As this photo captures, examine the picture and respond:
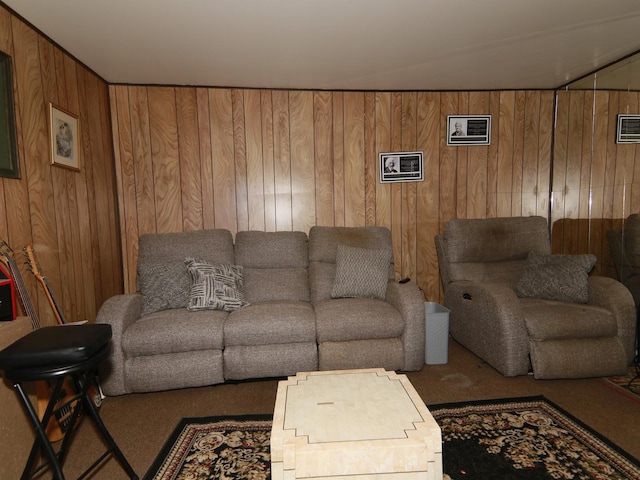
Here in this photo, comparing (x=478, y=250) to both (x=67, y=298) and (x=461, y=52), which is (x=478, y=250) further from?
(x=67, y=298)

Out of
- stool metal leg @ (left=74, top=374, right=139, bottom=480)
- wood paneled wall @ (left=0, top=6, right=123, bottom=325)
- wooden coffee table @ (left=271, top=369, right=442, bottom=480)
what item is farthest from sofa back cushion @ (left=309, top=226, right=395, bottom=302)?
wood paneled wall @ (left=0, top=6, right=123, bottom=325)

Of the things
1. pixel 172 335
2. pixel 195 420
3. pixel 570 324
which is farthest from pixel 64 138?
pixel 570 324

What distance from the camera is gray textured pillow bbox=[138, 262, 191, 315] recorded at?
97.8 inches

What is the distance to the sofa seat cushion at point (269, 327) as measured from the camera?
225 cm

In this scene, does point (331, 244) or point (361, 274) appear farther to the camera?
point (331, 244)

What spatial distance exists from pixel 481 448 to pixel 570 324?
1.11 m

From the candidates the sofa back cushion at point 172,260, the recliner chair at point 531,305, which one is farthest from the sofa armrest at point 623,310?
the sofa back cushion at point 172,260

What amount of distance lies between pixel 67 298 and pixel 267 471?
1.82 meters

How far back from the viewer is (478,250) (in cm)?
302

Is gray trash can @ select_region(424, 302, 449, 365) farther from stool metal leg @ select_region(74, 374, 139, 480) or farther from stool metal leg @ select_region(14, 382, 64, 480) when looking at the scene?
stool metal leg @ select_region(14, 382, 64, 480)

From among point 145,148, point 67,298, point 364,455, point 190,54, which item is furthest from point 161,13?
point 364,455

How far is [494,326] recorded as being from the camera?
2387mm

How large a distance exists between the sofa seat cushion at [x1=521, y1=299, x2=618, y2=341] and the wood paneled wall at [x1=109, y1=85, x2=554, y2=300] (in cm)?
130

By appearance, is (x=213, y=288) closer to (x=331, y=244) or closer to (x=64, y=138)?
(x=331, y=244)
